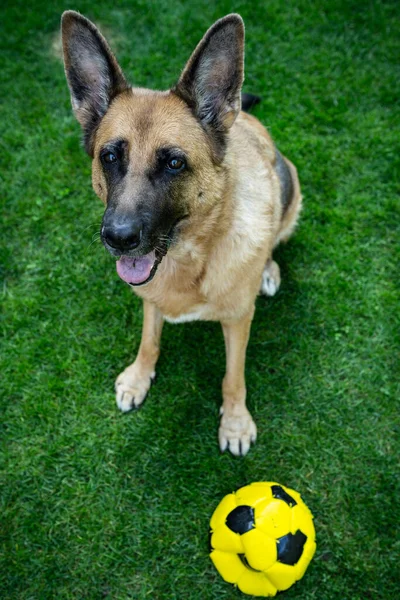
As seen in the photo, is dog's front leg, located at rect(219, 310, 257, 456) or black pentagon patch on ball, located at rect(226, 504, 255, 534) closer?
black pentagon patch on ball, located at rect(226, 504, 255, 534)

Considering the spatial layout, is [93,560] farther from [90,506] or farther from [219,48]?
[219,48]

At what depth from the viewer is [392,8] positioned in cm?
604

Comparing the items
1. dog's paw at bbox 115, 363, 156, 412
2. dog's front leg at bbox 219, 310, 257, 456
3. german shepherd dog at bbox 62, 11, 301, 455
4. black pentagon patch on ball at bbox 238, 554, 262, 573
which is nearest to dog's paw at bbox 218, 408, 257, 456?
dog's front leg at bbox 219, 310, 257, 456

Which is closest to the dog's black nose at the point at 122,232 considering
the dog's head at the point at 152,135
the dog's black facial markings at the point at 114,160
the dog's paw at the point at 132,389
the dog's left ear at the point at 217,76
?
the dog's head at the point at 152,135

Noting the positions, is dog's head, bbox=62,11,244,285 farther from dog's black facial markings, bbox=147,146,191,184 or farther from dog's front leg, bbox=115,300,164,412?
dog's front leg, bbox=115,300,164,412

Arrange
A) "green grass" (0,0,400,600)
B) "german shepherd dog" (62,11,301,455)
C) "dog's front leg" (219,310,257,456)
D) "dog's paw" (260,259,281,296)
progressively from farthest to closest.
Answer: "dog's paw" (260,259,281,296) < "dog's front leg" (219,310,257,456) < "green grass" (0,0,400,600) < "german shepherd dog" (62,11,301,455)

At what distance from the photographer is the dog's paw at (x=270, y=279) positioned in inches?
174

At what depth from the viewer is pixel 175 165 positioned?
9.10 feet

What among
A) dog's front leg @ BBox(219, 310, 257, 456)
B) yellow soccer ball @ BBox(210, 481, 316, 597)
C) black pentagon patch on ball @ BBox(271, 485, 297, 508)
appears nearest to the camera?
yellow soccer ball @ BBox(210, 481, 316, 597)

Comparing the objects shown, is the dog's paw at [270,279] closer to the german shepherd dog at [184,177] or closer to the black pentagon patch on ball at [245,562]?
the german shepherd dog at [184,177]

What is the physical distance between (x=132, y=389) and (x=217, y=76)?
2.29 m

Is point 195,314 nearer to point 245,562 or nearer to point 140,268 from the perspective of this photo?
point 140,268

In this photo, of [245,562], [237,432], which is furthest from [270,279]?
[245,562]

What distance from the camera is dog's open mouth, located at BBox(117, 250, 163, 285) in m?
2.95
